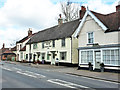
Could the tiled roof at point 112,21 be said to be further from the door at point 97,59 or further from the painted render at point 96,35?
the door at point 97,59

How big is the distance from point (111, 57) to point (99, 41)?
99.0 inches

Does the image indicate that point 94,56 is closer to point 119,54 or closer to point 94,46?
point 94,46

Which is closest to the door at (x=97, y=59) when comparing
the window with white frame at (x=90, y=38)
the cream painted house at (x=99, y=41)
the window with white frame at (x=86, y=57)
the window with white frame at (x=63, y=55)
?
the cream painted house at (x=99, y=41)

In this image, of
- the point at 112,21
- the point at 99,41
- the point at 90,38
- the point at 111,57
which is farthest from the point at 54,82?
the point at 112,21

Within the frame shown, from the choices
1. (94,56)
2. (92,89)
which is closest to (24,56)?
(94,56)

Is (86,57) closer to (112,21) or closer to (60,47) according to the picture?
(112,21)

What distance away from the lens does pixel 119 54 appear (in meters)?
15.6

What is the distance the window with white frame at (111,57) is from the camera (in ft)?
52.0

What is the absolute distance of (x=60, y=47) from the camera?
92.3 ft

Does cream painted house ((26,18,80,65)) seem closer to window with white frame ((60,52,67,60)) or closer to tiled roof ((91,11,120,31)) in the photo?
window with white frame ((60,52,67,60))

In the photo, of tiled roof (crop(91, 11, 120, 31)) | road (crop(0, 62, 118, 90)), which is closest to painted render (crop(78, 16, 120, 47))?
tiled roof (crop(91, 11, 120, 31))

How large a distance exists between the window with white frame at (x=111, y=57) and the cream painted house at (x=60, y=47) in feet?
29.2

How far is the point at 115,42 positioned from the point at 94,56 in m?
3.40

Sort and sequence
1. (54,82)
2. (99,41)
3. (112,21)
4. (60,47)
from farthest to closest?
(60,47)
(112,21)
(99,41)
(54,82)
